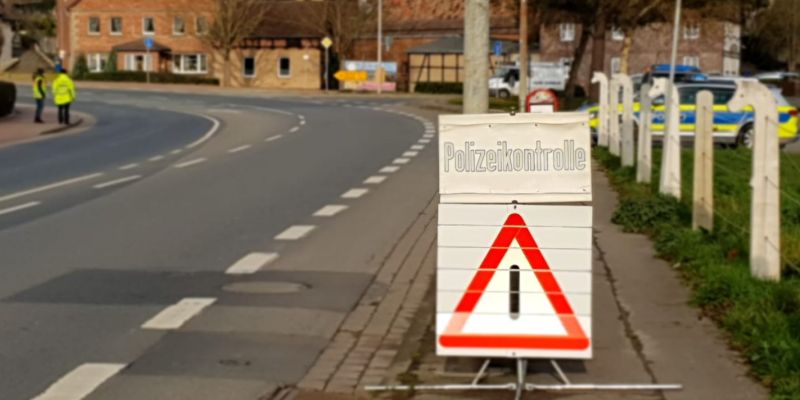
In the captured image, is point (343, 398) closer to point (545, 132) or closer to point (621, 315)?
point (545, 132)

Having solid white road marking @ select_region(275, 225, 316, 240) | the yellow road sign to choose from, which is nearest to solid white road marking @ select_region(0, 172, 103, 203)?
solid white road marking @ select_region(275, 225, 316, 240)

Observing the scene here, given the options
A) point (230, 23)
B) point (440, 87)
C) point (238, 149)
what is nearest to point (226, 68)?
point (230, 23)

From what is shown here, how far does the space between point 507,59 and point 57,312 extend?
238ft

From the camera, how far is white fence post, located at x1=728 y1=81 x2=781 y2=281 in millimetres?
8984

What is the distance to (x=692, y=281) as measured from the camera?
31.9 feet

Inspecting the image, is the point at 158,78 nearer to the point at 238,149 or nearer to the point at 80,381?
the point at 238,149

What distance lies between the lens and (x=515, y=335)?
6621 millimetres

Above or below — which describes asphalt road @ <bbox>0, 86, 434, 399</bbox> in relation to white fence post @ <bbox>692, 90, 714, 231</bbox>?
below

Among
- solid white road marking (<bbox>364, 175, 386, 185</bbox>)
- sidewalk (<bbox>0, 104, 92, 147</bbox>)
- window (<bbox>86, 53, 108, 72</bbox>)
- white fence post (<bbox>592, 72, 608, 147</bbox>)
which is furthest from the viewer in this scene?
window (<bbox>86, 53, 108, 72</bbox>)

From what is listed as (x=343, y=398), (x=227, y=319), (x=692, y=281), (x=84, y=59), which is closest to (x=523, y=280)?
(x=343, y=398)

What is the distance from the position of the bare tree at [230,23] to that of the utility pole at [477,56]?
75273 millimetres

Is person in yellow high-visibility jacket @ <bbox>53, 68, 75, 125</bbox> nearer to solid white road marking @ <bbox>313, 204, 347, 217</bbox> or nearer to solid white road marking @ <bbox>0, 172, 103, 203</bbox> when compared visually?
solid white road marking @ <bbox>0, 172, 103, 203</bbox>

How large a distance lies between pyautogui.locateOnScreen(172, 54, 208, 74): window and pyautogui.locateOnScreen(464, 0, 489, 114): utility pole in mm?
88711

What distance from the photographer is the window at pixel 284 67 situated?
90.1 meters
